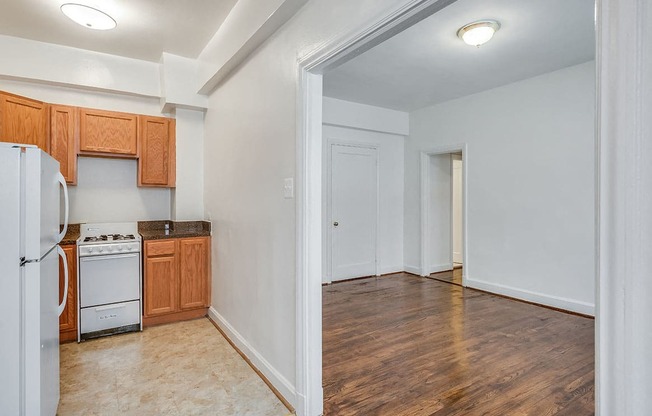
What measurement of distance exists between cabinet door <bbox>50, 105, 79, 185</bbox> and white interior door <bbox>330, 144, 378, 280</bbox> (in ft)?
10.5

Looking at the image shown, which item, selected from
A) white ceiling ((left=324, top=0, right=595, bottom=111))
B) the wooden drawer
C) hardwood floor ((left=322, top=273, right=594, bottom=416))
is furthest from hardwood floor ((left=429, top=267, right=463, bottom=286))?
the wooden drawer

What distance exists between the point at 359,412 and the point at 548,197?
11.3ft

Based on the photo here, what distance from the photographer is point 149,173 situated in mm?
3764

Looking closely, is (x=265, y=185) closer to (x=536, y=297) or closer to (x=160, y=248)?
(x=160, y=248)

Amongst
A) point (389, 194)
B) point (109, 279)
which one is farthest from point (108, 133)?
point (389, 194)

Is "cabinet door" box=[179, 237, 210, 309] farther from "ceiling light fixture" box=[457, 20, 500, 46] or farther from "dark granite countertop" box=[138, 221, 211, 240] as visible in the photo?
"ceiling light fixture" box=[457, 20, 500, 46]

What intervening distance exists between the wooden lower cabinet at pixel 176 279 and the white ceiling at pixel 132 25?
2026mm

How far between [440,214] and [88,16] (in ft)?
17.6

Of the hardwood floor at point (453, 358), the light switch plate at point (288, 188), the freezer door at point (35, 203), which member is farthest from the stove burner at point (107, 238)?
the hardwood floor at point (453, 358)

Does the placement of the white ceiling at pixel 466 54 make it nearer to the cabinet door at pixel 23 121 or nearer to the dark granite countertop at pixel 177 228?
the dark granite countertop at pixel 177 228

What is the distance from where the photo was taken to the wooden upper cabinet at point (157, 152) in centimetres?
373

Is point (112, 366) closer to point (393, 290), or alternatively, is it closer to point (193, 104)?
point (193, 104)

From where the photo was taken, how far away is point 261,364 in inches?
99.2

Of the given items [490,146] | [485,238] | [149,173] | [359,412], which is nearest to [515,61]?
[490,146]
